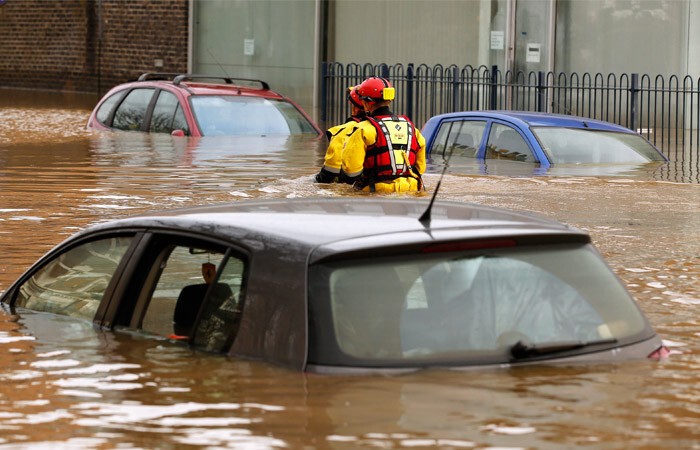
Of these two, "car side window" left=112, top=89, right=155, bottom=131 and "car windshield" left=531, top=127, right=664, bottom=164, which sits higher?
"car side window" left=112, top=89, right=155, bottom=131

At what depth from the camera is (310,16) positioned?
29766mm

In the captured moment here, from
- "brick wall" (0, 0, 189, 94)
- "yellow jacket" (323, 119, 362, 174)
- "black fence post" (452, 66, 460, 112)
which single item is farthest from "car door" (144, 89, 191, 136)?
"brick wall" (0, 0, 189, 94)

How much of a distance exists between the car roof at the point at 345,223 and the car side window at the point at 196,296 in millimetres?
118

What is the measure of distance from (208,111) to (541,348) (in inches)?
534

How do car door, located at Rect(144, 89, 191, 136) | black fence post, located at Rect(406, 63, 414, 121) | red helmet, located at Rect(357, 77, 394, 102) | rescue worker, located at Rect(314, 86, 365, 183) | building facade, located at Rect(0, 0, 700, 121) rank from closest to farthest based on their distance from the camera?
red helmet, located at Rect(357, 77, 394, 102)
rescue worker, located at Rect(314, 86, 365, 183)
car door, located at Rect(144, 89, 191, 136)
building facade, located at Rect(0, 0, 700, 121)
black fence post, located at Rect(406, 63, 414, 121)

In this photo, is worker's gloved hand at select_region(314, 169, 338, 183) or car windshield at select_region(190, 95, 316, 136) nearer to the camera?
worker's gloved hand at select_region(314, 169, 338, 183)

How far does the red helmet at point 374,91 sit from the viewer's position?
447 inches

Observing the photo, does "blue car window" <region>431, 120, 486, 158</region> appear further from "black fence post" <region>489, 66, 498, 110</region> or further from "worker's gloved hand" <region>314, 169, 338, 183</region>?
"black fence post" <region>489, 66, 498, 110</region>

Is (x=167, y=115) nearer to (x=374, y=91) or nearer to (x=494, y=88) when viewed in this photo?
(x=494, y=88)

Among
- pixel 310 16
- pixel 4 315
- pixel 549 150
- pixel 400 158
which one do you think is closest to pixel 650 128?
pixel 549 150

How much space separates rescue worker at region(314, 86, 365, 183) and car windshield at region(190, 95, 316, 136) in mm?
6404

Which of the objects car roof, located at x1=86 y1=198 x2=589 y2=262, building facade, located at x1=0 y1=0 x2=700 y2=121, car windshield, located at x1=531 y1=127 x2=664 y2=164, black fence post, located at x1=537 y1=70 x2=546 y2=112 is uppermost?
building facade, located at x1=0 y1=0 x2=700 y2=121

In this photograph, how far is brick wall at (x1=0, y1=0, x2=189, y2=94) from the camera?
33281 mm

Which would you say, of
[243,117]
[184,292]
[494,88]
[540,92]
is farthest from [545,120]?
[184,292]
